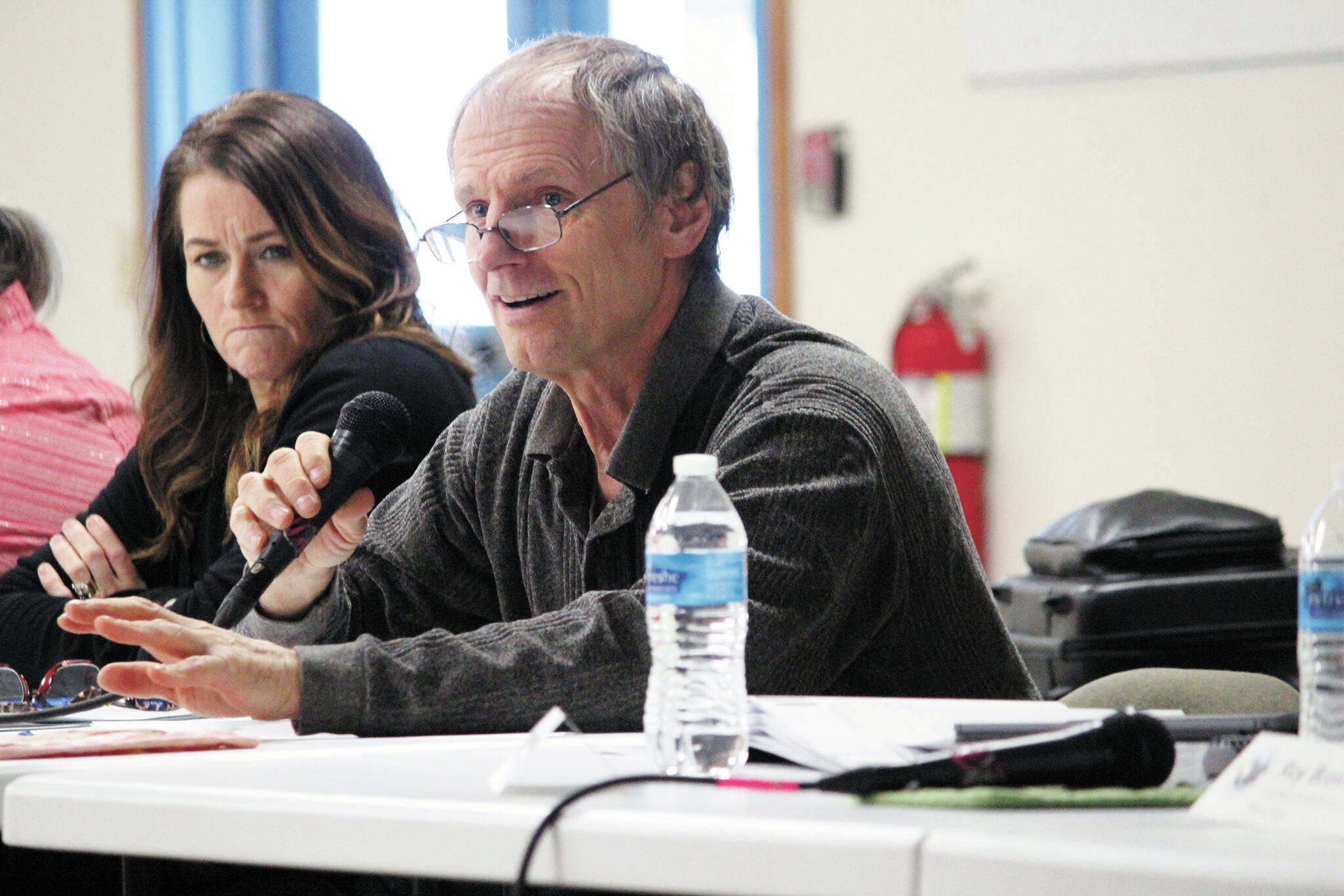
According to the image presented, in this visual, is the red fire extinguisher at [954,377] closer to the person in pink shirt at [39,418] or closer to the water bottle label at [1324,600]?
the person in pink shirt at [39,418]

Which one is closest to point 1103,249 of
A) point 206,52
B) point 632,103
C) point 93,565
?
point 632,103

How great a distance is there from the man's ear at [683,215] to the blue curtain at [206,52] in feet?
12.0

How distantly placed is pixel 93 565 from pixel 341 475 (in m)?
0.76

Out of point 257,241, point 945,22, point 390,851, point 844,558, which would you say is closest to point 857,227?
point 945,22

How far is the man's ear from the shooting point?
5.47 feet

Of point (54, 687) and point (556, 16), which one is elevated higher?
point (556, 16)

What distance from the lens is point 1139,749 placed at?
2.74 ft

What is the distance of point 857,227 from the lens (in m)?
4.11

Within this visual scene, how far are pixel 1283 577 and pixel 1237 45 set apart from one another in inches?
64.1

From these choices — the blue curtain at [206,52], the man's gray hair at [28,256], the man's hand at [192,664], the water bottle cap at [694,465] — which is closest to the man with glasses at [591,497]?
the man's hand at [192,664]

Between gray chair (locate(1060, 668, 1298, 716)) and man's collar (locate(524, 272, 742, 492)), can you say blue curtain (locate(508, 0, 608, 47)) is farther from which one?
gray chair (locate(1060, 668, 1298, 716))

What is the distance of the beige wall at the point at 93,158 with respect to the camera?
5.06 metres

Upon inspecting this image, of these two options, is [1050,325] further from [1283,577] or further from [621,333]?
[621,333]

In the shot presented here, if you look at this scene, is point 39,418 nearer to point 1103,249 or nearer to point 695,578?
point 695,578
